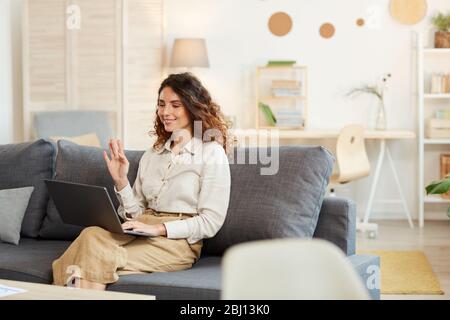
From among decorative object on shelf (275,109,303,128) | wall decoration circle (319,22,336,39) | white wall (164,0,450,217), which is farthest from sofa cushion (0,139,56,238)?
wall decoration circle (319,22,336,39)

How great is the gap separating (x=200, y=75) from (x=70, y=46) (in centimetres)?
109

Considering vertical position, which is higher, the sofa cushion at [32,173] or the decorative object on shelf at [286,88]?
the decorative object on shelf at [286,88]

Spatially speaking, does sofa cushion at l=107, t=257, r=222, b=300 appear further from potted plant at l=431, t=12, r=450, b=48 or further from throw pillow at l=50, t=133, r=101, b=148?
potted plant at l=431, t=12, r=450, b=48

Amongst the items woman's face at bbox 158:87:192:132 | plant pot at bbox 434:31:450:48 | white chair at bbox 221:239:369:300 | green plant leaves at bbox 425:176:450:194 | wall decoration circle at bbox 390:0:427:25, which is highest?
wall decoration circle at bbox 390:0:427:25

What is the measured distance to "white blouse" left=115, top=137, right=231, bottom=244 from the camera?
3115 millimetres

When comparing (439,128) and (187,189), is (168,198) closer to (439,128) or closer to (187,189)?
(187,189)

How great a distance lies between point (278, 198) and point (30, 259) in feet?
3.26

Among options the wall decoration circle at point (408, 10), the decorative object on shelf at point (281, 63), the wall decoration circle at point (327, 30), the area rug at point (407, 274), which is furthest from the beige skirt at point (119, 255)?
the wall decoration circle at point (408, 10)

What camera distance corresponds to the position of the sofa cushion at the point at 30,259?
124 inches

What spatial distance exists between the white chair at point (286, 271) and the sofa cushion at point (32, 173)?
2194mm

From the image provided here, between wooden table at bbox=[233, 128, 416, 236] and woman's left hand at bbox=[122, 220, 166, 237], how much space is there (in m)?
3.41

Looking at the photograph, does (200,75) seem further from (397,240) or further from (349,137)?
(397,240)

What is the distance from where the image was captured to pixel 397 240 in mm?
6066

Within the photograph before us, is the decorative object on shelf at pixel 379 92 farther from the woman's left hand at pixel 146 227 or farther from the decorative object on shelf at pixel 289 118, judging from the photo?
the woman's left hand at pixel 146 227
